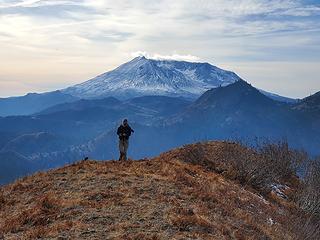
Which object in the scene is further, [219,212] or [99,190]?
[99,190]

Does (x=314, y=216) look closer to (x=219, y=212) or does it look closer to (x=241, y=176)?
(x=241, y=176)

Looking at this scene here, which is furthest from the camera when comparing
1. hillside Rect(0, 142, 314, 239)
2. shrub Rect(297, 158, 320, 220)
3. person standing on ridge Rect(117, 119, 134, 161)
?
person standing on ridge Rect(117, 119, 134, 161)

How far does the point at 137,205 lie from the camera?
1662 cm

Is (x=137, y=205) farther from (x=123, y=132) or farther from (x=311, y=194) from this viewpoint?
(x=311, y=194)

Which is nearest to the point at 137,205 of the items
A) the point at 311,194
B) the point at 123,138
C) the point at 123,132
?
the point at 123,138

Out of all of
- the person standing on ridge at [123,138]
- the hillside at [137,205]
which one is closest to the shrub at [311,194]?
the hillside at [137,205]

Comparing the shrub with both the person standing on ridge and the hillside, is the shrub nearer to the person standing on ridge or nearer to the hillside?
the hillside

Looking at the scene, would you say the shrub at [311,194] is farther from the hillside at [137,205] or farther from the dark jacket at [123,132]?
the dark jacket at [123,132]

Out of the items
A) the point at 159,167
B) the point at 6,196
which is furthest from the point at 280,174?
the point at 6,196

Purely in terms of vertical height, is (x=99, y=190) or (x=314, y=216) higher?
(x=99, y=190)

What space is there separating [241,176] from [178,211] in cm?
1100

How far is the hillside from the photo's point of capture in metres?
14.2

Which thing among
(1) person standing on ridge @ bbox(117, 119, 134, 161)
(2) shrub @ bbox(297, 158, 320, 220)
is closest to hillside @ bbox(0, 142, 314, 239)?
(2) shrub @ bbox(297, 158, 320, 220)

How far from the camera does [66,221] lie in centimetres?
1474
